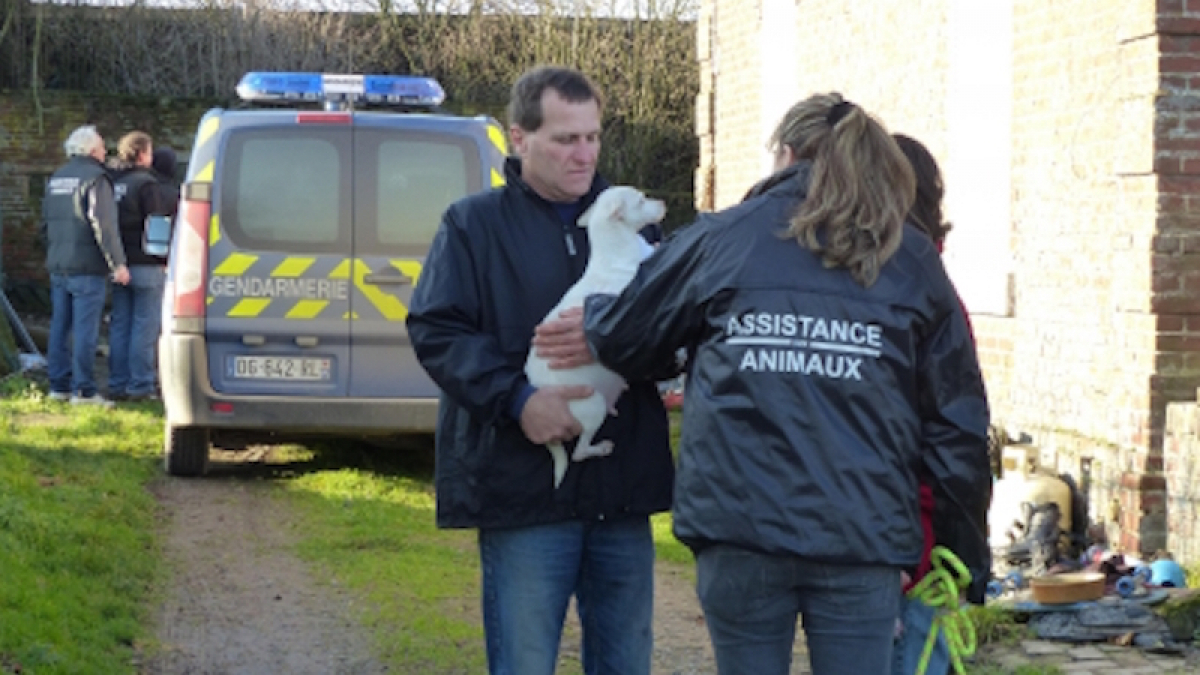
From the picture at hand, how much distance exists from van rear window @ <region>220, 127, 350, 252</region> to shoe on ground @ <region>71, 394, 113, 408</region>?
4047mm

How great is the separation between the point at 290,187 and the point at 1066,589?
4785 millimetres

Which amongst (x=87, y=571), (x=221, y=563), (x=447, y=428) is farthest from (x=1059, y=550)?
(x=447, y=428)

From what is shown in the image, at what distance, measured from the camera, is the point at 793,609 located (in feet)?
11.2

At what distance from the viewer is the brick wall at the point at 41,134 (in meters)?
21.2

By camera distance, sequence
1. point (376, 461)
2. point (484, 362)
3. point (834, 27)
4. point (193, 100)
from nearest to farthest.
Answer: point (484, 362), point (376, 461), point (834, 27), point (193, 100)

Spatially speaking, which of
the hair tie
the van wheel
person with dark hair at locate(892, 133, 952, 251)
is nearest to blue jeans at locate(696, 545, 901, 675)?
the hair tie

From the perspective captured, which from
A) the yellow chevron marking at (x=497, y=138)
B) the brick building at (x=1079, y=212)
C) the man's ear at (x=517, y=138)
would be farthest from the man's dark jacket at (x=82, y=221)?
the man's ear at (x=517, y=138)

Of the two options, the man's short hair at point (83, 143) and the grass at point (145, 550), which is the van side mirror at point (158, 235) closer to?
the grass at point (145, 550)

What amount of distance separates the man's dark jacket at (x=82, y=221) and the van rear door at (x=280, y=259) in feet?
12.0

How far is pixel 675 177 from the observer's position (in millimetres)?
23328

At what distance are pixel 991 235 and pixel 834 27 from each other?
10.9 ft

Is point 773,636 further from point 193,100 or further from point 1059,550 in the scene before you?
point 193,100

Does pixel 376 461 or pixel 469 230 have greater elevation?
pixel 469 230

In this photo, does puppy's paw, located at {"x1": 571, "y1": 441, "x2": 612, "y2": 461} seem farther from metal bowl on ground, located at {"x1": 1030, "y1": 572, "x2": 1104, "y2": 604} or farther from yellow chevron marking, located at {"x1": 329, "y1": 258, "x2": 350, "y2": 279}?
yellow chevron marking, located at {"x1": 329, "y1": 258, "x2": 350, "y2": 279}
